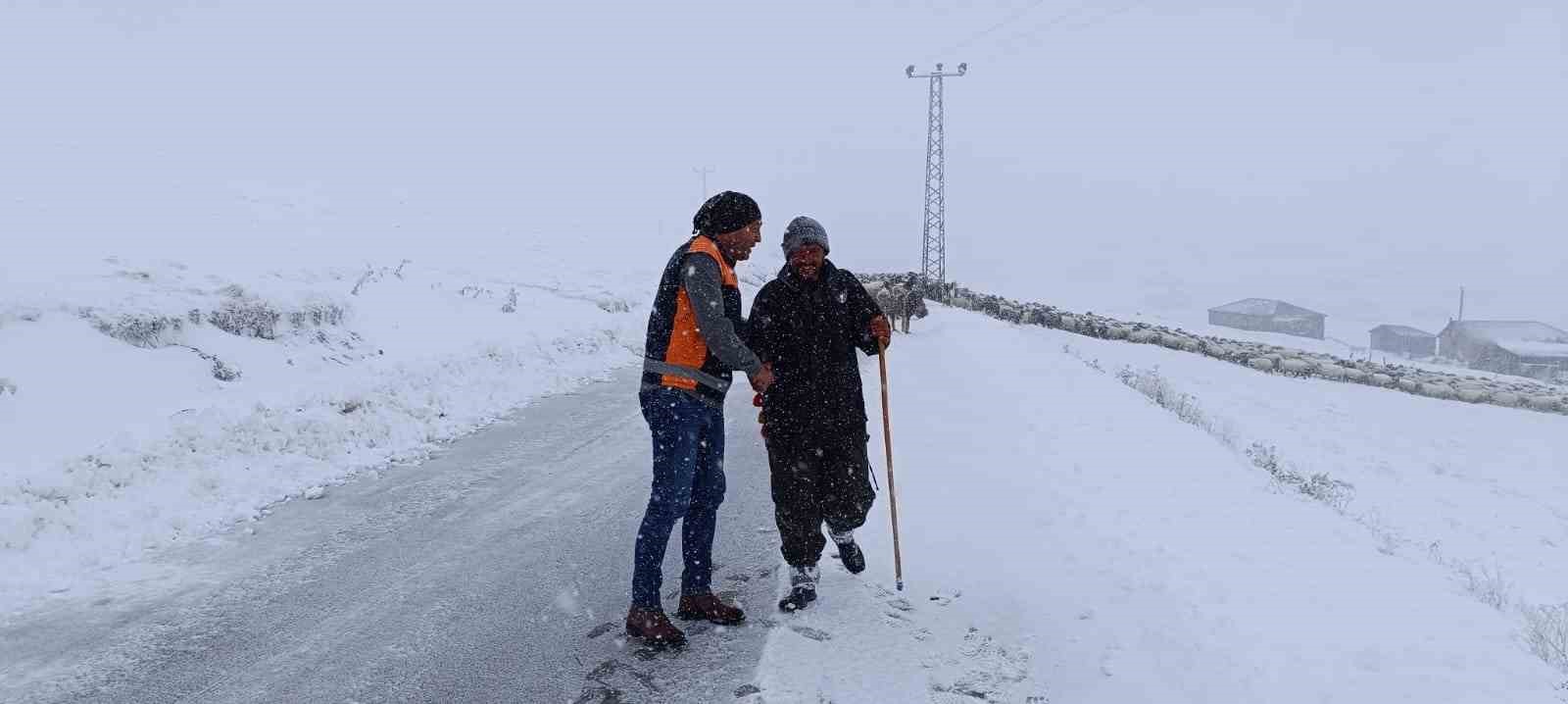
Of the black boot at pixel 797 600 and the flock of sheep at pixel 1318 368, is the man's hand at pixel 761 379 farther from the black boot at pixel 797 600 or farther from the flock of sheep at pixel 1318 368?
the flock of sheep at pixel 1318 368

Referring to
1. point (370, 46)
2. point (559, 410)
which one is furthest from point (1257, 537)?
point (370, 46)

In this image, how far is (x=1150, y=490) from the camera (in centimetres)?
727

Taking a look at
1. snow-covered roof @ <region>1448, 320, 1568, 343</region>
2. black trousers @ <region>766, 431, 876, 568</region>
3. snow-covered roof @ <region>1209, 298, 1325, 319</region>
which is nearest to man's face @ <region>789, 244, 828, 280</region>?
black trousers @ <region>766, 431, 876, 568</region>

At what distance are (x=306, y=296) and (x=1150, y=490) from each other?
1153 cm

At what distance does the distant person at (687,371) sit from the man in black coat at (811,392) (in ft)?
1.67

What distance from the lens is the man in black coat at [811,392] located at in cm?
486

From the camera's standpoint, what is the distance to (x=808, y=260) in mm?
4789

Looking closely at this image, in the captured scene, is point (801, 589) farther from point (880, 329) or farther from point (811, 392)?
point (880, 329)

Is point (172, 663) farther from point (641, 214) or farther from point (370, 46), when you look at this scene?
point (370, 46)

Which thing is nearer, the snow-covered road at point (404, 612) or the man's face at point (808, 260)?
the snow-covered road at point (404, 612)

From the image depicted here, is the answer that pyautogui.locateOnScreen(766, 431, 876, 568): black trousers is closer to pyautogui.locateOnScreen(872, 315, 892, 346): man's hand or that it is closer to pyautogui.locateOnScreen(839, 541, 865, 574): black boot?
pyautogui.locateOnScreen(839, 541, 865, 574): black boot

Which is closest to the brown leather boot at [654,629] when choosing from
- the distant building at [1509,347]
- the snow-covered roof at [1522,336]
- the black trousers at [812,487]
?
the black trousers at [812,487]

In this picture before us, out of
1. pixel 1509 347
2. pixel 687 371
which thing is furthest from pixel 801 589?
pixel 1509 347

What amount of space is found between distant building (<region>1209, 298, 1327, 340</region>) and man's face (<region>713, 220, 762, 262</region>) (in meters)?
86.6
